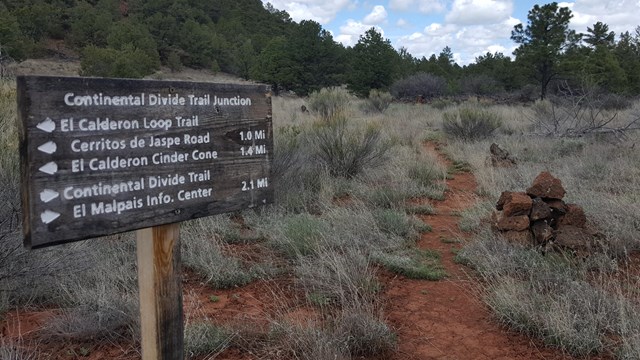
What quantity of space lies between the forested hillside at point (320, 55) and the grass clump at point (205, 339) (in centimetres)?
1714

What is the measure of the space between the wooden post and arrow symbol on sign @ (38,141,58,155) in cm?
54

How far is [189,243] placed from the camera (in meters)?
5.10

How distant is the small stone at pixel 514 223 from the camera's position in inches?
201

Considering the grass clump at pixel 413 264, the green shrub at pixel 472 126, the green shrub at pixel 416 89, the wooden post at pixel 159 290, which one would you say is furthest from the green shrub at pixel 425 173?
the green shrub at pixel 416 89

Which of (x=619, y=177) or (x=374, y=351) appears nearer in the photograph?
(x=374, y=351)

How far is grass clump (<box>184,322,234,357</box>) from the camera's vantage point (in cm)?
320

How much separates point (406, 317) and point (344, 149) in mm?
5731

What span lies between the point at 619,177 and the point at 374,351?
664 centimetres

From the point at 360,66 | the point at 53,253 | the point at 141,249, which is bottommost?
the point at 53,253

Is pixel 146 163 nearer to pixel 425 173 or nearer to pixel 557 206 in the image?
pixel 557 206

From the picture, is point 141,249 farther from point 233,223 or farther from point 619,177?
A: point 619,177

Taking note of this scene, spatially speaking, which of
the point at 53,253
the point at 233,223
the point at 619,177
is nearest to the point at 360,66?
the point at 619,177

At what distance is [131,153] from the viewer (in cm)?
195

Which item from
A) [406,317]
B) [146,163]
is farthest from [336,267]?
[146,163]
